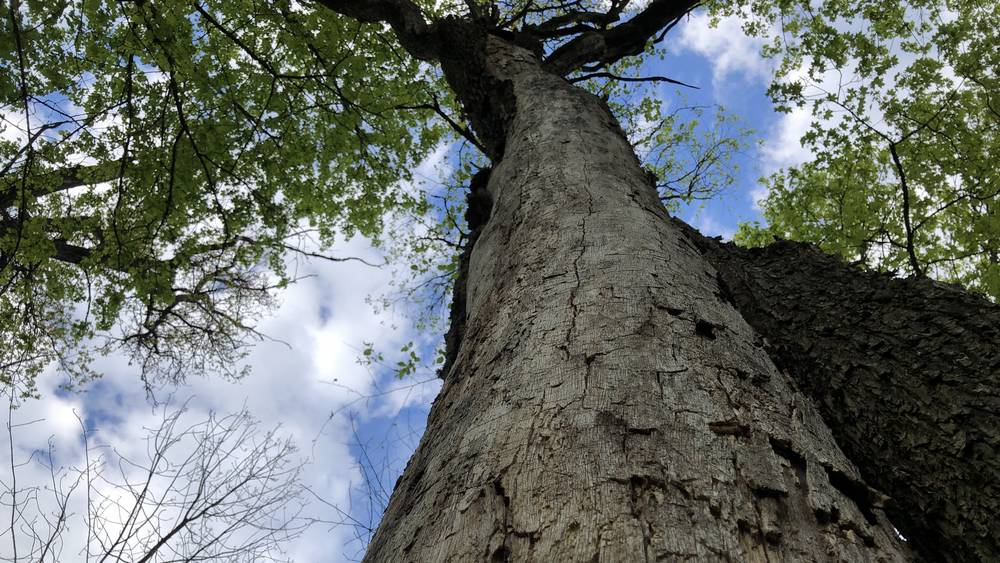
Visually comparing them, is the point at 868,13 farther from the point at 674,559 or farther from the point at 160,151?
the point at 160,151

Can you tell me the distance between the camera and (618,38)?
561cm

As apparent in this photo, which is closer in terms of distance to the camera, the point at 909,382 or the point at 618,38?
the point at 909,382

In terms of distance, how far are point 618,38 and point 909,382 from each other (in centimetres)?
502

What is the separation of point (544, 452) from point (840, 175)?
7671 millimetres

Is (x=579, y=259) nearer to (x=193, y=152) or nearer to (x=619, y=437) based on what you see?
(x=619, y=437)

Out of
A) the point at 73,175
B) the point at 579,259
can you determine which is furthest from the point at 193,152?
the point at 579,259

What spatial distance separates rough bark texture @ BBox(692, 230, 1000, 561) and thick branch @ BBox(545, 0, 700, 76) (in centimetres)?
380

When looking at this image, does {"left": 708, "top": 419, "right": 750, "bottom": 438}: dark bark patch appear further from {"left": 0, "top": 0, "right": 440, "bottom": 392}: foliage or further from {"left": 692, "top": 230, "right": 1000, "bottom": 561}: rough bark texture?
{"left": 0, "top": 0, "right": 440, "bottom": 392}: foliage

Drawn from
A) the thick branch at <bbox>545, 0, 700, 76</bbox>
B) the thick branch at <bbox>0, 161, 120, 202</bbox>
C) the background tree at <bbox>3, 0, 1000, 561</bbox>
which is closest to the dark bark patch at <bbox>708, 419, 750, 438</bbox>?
the background tree at <bbox>3, 0, 1000, 561</bbox>

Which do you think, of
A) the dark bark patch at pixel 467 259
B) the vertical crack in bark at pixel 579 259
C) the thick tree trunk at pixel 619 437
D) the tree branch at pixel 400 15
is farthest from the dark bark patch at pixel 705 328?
the tree branch at pixel 400 15

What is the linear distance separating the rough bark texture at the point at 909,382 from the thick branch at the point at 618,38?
380cm

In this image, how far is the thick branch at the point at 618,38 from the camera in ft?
17.3

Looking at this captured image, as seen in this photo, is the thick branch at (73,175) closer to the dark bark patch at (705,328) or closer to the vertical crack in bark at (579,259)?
the vertical crack in bark at (579,259)

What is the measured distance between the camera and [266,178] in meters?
6.68
